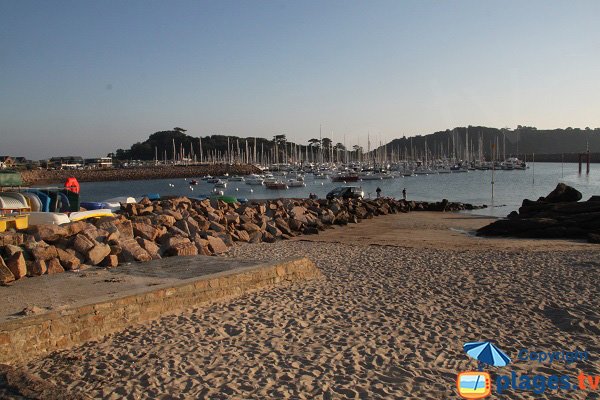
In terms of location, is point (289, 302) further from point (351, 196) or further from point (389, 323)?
point (351, 196)

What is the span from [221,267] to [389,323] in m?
4.02

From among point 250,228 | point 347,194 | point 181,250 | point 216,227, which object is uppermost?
point 181,250

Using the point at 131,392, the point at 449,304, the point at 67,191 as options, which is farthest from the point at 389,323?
the point at 67,191

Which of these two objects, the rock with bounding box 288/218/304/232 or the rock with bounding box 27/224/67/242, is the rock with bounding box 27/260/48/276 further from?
the rock with bounding box 288/218/304/232

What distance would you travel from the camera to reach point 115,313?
758 centimetres

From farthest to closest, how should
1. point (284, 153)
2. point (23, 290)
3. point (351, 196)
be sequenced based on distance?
point (284, 153), point (351, 196), point (23, 290)

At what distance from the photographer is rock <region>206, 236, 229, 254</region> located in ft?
48.8

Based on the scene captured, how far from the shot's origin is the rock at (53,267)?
33.6ft

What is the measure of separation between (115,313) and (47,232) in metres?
5.17

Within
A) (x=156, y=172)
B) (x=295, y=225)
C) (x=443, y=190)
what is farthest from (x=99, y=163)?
(x=295, y=225)

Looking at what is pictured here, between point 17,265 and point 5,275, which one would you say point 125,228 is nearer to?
point 17,265

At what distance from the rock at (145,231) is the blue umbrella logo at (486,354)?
30.8ft

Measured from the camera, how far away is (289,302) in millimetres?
9203

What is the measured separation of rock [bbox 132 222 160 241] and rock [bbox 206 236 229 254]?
4.90 feet
